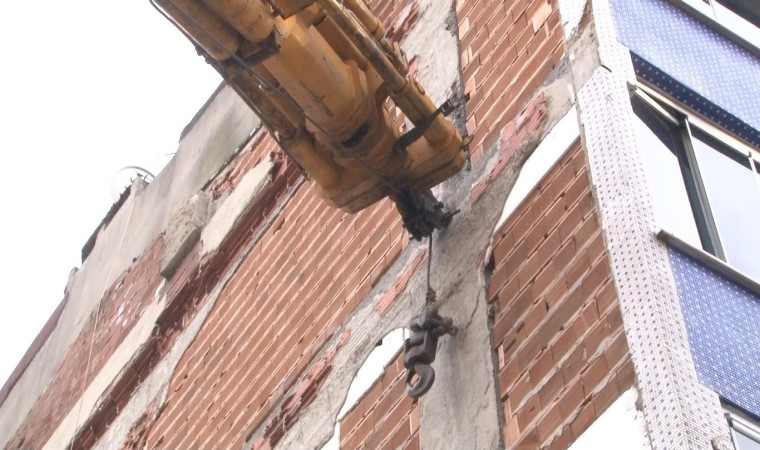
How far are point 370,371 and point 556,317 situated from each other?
5.01ft

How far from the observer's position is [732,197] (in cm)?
569

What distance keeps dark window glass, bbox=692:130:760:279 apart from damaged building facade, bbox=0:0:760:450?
0.05ft

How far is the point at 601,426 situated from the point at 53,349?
8506 millimetres

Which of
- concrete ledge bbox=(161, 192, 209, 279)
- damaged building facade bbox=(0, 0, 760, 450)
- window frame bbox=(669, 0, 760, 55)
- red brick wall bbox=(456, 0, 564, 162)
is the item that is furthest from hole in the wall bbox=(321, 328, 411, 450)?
concrete ledge bbox=(161, 192, 209, 279)

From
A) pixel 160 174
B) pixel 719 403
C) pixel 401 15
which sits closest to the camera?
pixel 719 403

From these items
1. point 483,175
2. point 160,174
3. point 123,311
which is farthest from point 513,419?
point 160,174

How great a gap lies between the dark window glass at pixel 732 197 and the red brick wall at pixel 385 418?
1528 mm

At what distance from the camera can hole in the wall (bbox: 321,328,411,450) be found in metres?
6.45

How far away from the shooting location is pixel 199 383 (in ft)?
28.4

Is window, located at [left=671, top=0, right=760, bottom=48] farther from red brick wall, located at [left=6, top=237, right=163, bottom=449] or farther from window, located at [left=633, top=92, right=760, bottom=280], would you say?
red brick wall, located at [left=6, top=237, right=163, bottom=449]

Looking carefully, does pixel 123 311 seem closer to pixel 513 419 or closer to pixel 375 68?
pixel 375 68

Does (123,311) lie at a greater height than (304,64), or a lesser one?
greater

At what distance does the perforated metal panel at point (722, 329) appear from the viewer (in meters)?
4.66

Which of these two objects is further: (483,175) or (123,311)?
(123,311)
